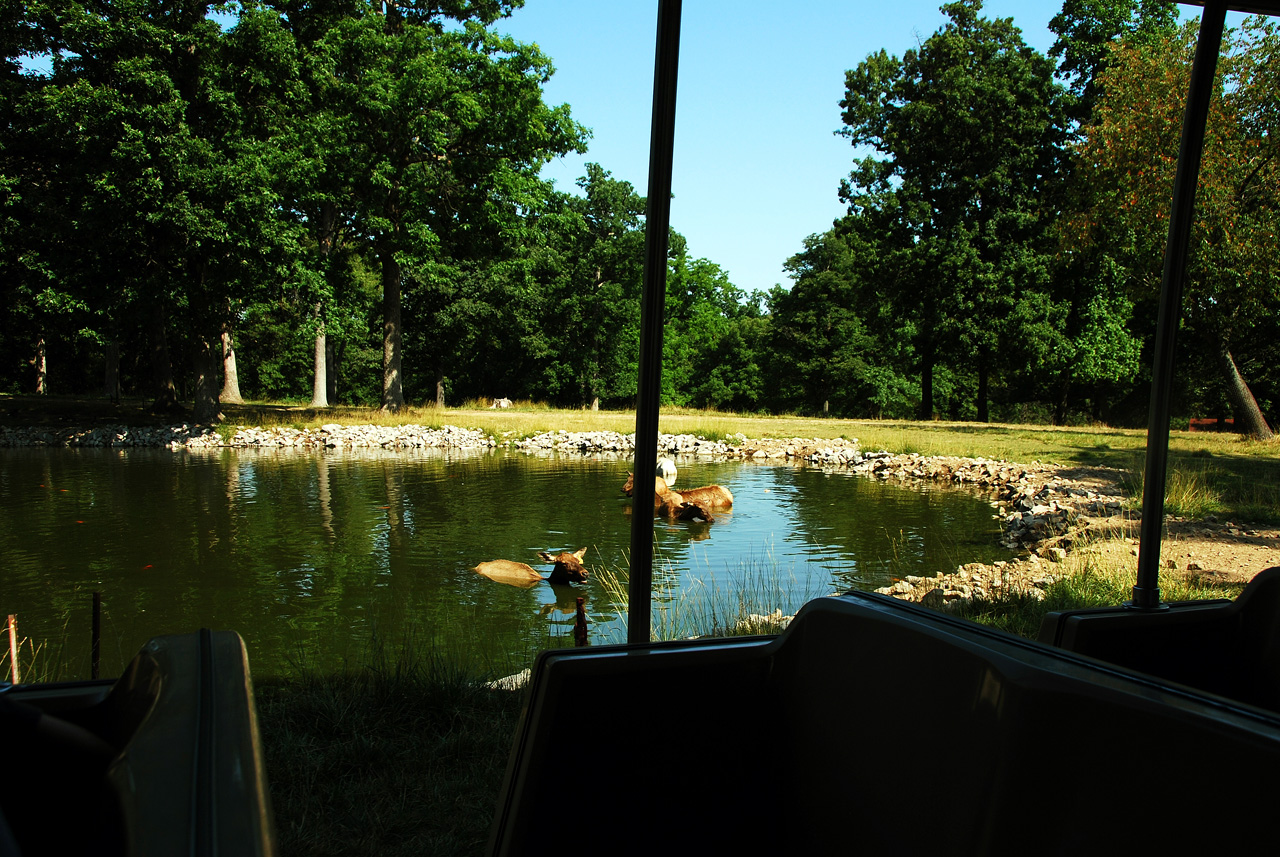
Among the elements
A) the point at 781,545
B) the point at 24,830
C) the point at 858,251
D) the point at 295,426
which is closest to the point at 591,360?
the point at 858,251

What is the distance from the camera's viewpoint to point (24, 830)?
59 centimetres

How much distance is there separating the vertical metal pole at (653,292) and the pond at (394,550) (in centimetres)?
286

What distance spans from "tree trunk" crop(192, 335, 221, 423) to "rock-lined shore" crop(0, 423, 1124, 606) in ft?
1.89

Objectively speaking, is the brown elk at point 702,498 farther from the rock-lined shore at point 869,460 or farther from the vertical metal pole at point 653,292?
the vertical metal pole at point 653,292

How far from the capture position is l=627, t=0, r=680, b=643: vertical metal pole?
1396 millimetres

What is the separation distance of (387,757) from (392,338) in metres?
21.1

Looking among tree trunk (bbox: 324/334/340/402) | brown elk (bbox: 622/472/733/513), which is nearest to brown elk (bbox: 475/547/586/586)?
brown elk (bbox: 622/472/733/513)

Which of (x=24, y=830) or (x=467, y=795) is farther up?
(x=24, y=830)

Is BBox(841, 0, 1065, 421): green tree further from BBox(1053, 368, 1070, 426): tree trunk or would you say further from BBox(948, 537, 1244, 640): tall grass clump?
BBox(948, 537, 1244, 640): tall grass clump

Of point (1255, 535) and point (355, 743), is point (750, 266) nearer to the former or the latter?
point (355, 743)

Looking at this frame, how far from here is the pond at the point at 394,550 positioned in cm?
511

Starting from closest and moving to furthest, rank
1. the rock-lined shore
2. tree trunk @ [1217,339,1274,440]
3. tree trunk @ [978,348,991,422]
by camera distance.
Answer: the rock-lined shore, tree trunk @ [1217,339,1274,440], tree trunk @ [978,348,991,422]

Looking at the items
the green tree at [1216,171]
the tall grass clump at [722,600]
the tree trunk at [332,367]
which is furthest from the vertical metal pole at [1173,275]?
the tree trunk at [332,367]

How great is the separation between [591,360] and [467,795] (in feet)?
108
